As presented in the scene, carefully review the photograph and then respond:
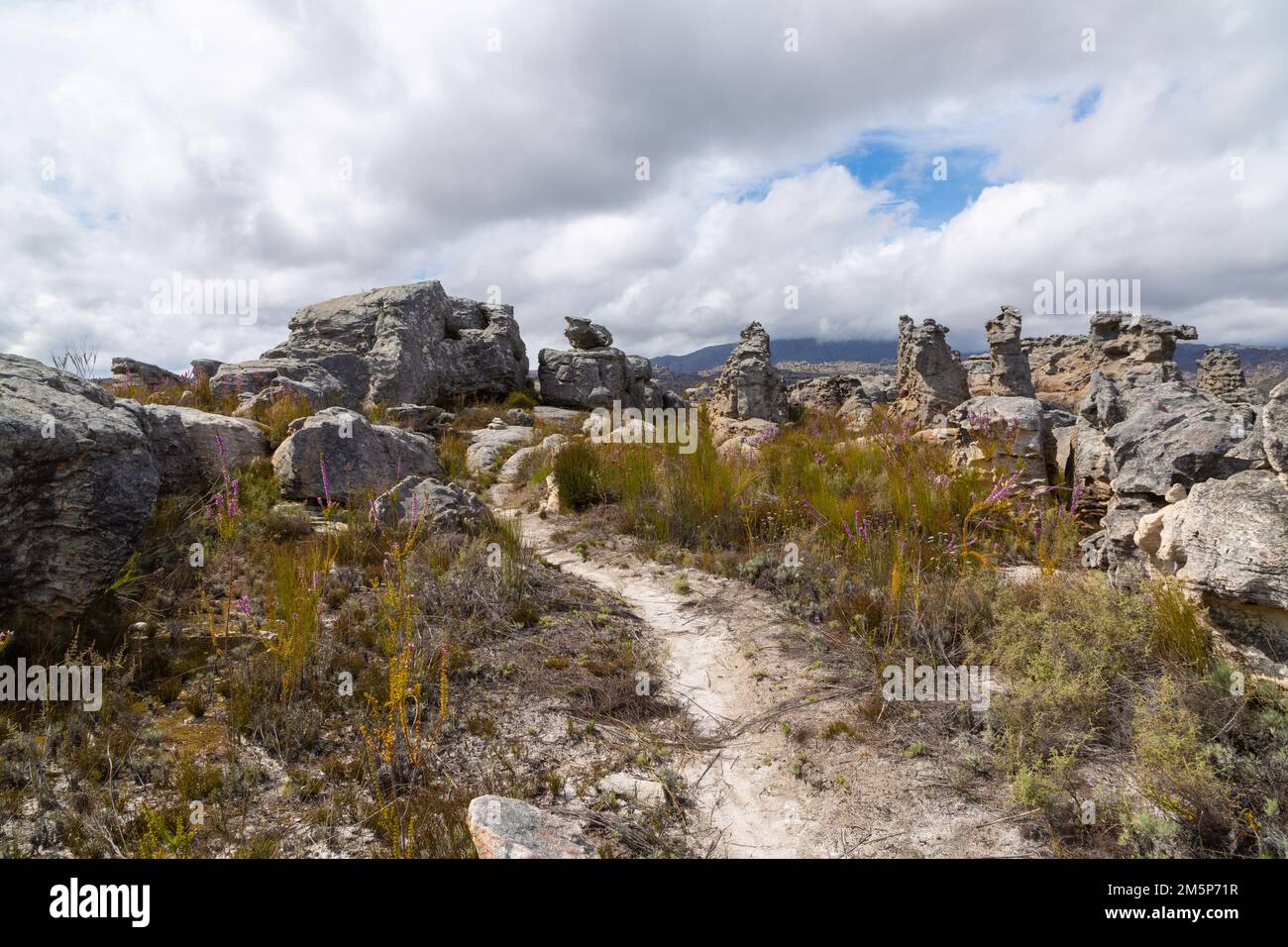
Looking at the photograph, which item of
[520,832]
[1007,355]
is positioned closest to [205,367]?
[520,832]

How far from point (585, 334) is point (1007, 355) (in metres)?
13.4

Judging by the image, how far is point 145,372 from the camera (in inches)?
506

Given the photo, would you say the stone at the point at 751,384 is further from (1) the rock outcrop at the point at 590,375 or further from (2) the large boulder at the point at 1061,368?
(2) the large boulder at the point at 1061,368

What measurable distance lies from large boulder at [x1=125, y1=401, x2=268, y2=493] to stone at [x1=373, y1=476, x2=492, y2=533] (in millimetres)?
1721

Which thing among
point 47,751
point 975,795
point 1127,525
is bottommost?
point 975,795

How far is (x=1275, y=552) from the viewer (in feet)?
10.6

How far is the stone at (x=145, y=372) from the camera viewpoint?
40.0ft

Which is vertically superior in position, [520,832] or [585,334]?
[585,334]

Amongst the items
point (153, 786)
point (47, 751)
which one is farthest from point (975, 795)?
point (47, 751)

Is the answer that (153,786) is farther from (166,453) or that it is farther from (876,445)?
(876,445)

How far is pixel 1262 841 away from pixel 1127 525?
282 centimetres

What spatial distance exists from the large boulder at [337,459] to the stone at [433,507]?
0.83 meters

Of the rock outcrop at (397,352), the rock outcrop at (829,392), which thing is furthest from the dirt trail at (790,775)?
the rock outcrop at (829,392)

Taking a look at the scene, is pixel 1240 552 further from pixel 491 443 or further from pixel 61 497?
pixel 491 443
